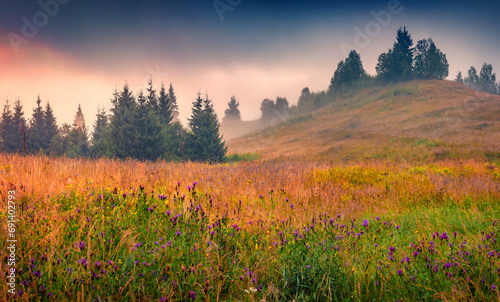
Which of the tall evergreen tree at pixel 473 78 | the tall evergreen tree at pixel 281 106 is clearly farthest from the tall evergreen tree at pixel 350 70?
the tall evergreen tree at pixel 473 78

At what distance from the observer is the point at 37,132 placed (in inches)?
1583

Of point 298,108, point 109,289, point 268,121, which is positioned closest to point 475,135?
point 109,289

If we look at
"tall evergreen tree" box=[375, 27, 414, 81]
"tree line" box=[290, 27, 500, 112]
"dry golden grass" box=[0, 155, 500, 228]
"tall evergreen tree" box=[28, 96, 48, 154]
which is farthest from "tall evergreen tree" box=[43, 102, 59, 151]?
"tall evergreen tree" box=[375, 27, 414, 81]

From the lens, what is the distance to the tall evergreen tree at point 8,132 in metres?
37.8

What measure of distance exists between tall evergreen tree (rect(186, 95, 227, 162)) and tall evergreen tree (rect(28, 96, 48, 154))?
3133cm

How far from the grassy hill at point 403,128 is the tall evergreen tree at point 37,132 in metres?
30.9

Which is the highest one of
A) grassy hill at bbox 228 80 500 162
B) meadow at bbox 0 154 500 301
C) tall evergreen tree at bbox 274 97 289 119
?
tall evergreen tree at bbox 274 97 289 119

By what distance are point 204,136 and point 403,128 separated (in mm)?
24826

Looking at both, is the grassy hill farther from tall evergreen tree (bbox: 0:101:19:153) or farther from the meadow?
tall evergreen tree (bbox: 0:101:19:153)

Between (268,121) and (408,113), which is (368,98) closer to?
(408,113)

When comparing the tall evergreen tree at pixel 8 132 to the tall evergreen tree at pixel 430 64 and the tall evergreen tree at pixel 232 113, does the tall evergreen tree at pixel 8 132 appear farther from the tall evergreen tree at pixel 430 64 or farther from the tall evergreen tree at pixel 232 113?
the tall evergreen tree at pixel 430 64

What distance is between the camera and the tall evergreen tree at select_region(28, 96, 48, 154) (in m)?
38.0

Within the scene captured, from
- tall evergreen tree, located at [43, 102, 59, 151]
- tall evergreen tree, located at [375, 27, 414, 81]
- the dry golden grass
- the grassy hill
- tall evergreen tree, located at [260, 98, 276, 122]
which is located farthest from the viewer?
tall evergreen tree, located at [260, 98, 276, 122]

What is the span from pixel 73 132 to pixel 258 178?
1416 inches
